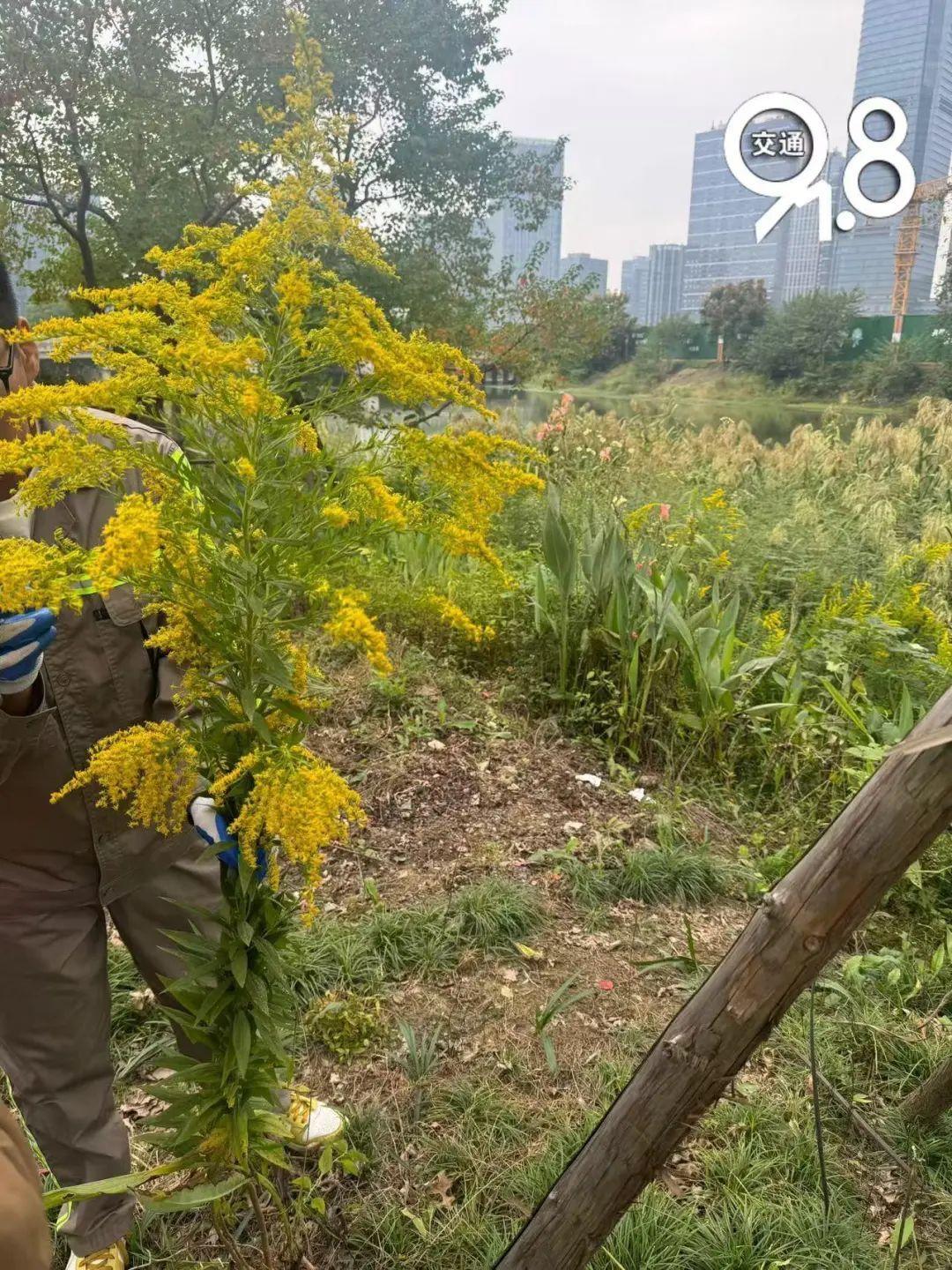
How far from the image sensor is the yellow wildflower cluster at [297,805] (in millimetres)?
604

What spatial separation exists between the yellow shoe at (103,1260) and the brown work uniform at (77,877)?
13mm

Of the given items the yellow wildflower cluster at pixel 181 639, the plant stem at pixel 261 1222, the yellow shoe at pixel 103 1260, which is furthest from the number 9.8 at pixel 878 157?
the yellow shoe at pixel 103 1260

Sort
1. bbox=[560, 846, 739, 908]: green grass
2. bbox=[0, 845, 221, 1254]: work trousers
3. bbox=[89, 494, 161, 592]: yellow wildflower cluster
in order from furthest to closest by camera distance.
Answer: bbox=[560, 846, 739, 908]: green grass < bbox=[0, 845, 221, 1254]: work trousers < bbox=[89, 494, 161, 592]: yellow wildflower cluster

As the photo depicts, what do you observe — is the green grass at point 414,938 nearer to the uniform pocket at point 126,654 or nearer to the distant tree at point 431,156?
the uniform pocket at point 126,654

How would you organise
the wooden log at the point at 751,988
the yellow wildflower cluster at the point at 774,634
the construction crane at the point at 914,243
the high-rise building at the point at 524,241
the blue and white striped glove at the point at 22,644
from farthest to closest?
the high-rise building at the point at 524,241
the construction crane at the point at 914,243
the yellow wildflower cluster at the point at 774,634
the blue and white striped glove at the point at 22,644
the wooden log at the point at 751,988

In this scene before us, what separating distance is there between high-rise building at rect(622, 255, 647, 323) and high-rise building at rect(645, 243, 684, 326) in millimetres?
18

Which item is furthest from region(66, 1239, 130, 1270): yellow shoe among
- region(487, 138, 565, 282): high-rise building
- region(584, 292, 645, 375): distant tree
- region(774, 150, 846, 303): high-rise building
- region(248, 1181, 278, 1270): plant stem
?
region(774, 150, 846, 303): high-rise building

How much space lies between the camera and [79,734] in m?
0.98

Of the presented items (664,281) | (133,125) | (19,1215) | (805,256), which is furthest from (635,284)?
(19,1215)

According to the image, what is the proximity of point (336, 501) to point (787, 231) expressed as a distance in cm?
268

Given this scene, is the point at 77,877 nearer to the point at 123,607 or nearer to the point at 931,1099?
the point at 123,607

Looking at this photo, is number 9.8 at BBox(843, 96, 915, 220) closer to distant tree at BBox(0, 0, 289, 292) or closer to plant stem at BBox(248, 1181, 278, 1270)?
distant tree at BBox(0, 0, 289, 292)

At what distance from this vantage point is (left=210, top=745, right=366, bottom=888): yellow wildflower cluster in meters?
0.60

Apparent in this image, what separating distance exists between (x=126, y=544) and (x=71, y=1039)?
33.4 inches
